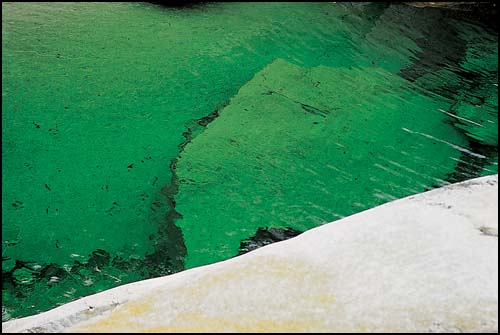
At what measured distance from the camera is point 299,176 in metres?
3.30

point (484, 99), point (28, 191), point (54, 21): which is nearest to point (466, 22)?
point (484, 99)

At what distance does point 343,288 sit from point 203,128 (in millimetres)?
2203

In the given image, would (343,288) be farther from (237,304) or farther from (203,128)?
(203,128)

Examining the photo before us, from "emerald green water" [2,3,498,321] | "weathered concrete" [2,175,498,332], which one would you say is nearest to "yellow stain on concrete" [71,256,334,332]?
"weathered concrete" [2,175,498,332]

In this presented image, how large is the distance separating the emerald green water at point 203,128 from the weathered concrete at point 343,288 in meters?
0.91

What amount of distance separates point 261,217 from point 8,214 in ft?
3.98

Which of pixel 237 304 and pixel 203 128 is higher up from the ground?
pixel 237 304

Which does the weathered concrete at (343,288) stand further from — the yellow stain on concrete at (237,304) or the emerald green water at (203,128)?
the emerald green water at (203,128)

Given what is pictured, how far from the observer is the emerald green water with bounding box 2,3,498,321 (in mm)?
2764

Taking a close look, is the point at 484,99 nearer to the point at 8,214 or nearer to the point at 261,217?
the point at 261,217

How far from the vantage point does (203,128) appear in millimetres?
3639

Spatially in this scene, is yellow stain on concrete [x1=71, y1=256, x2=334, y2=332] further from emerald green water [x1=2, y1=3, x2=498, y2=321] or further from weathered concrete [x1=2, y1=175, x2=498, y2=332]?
emerald green water [x1=2, y1=3, x2=498, y2=321]

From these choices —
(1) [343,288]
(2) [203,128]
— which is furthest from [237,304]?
(2) [203,128]

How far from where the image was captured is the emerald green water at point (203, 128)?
9.07 feet
